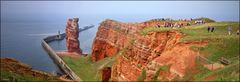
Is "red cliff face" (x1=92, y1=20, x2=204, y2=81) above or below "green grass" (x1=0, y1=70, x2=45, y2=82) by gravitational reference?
below

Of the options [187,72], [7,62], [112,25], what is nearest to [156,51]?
[187,72]

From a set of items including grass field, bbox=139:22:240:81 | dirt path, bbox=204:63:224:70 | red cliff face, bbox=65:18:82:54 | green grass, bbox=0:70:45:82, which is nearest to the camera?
grass field, bbox=139:22:240:81

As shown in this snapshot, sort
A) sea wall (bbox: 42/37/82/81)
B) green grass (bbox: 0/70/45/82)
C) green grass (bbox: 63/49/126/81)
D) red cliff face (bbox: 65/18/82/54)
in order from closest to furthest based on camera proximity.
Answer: green grass (bbox: 0/70/45/82) < green grass (bbox: 63/49/126/81) < sea wall (bbox: 42/37/82/81) < red cliff face (bbox: 65/18/82/54)

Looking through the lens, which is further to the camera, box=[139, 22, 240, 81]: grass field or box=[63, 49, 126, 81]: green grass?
box=[63, 49, 126, 81]: green grass

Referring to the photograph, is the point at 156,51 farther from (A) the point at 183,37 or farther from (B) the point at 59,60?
(B) the point at 59,60

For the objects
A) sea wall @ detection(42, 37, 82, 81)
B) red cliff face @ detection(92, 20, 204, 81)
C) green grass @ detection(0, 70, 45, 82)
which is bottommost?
sea wall @ detection(42, 37, 82, 81)

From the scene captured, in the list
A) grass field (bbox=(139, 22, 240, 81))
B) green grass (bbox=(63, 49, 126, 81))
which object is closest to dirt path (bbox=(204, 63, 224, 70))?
grass field (bbox=(139, 22, 240, 81))

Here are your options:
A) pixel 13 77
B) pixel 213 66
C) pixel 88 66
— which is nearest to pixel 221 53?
pixel 213 66

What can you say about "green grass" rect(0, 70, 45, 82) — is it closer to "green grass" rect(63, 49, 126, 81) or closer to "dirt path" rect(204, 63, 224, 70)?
"dirt path" rect(204, 63, 224, 70)

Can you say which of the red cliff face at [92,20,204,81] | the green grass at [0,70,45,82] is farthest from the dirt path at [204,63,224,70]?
the green grass at [0,70,45,82]
